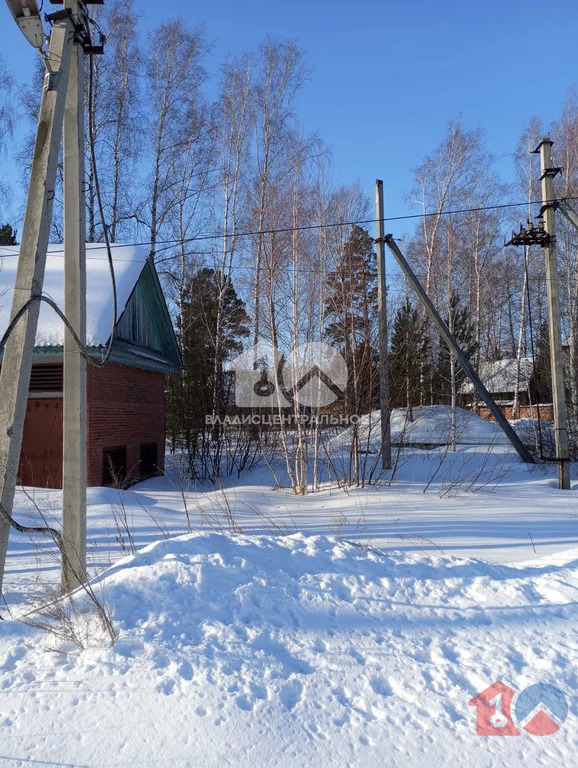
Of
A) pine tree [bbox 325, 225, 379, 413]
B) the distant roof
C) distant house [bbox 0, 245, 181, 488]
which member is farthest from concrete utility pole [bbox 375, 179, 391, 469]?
the distant roof

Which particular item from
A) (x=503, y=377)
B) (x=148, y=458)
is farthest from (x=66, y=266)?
(x=503, y=377)

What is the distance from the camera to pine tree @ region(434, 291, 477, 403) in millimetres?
18438

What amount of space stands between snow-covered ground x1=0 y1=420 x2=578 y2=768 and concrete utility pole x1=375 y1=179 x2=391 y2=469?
5.66 metres

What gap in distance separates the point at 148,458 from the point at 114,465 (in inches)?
83.2

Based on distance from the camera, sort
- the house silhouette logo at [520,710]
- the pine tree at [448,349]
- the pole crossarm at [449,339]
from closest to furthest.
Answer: the house silhouette logo at [520,710], the pole crossarm at [449,339], the pine tree at [448,349]

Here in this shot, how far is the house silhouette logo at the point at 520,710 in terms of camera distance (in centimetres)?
224

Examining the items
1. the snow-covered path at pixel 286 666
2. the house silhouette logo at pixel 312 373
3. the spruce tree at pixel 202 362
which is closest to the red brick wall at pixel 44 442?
the spruce tree at pixel 202 362

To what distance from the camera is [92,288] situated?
1002cm

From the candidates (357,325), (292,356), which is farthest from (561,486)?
(292,356)

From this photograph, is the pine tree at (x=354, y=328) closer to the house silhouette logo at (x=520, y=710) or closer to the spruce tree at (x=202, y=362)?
the spruce tree at (x=202, y=362)

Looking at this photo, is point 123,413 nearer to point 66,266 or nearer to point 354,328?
point 354,328

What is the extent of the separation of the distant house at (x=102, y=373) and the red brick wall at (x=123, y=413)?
2cm

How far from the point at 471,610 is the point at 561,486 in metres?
7.78

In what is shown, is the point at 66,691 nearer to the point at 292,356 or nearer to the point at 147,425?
the point at 292,356
